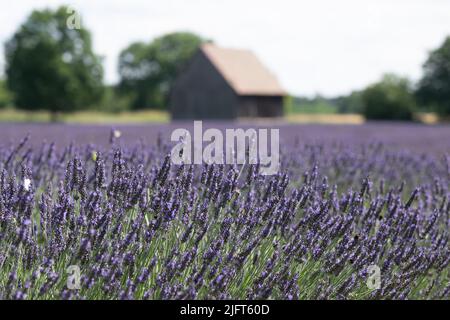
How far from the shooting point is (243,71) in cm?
3173

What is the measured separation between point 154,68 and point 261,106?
99.0 ft

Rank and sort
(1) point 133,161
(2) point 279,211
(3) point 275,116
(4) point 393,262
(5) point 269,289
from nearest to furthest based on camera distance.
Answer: (5) point 269,289, (2) point 279,211, (4) point 393,262, (1) point 133,161, (3) point 275,116

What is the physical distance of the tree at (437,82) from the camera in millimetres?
30438

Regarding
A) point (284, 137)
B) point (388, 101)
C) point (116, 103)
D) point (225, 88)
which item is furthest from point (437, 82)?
point (116, 103)

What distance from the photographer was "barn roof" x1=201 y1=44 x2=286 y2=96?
98.9ft

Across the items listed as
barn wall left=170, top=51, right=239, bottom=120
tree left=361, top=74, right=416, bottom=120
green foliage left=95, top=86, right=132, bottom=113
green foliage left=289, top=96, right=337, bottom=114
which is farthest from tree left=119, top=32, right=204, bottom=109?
tree left=361, top=74, right=416, bottom=120

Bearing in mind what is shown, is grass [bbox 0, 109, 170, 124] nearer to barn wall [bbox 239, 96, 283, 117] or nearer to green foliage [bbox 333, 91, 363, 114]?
barn wall [bbox 239, 96, 283, 117]

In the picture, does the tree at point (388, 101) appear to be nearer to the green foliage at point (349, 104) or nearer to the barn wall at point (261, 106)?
the barn wall at point (261, 106)

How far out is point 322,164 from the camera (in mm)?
5887

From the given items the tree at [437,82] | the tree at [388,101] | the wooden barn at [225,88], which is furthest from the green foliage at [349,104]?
the wooden barn at [225,88]
